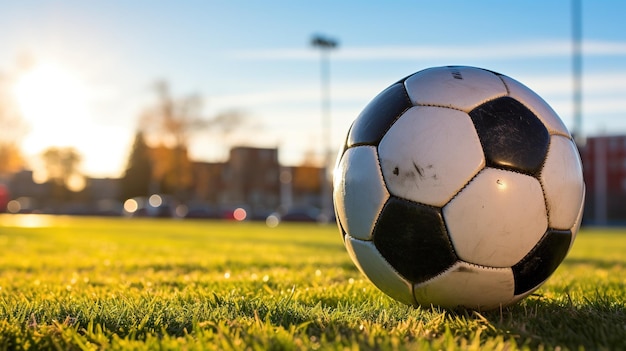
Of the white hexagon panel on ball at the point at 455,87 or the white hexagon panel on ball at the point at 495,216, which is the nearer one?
the white hexagon panel on ball at the point at 495,216

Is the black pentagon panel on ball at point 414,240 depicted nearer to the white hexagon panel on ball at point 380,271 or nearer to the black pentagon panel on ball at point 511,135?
the white hexagon panel on ball at point 380,271

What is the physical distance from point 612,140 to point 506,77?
65049 mm

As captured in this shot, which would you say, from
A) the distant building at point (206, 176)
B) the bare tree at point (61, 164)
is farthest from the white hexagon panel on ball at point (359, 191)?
the bare tree at point (61, 164)

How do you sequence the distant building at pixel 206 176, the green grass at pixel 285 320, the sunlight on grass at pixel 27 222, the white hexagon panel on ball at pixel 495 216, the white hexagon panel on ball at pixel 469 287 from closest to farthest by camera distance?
1. the green grass at pixel 285 320
2. the white hexagon panel on ball at pixel 495 216
3. the white hexagon panel on ball at pixel 469 287
4. the sunlight on grass at pixel 27 222
5. the distant building at pixel 206 176

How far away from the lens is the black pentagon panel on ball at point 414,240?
121 inches

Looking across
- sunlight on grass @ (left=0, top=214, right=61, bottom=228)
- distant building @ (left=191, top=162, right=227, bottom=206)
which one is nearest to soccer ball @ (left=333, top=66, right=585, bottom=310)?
sunlight on grass @ (left=0, top=214, right=61, bottom=228)

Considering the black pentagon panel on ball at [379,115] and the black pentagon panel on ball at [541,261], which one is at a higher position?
the black pentagon panel on ball at [379,115]

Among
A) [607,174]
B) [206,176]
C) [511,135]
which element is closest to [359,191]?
[511,135]

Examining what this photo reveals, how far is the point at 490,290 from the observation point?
3.22 meters

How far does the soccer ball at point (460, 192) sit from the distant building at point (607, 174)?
56150 millimetres

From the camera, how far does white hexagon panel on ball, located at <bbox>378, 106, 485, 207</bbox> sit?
3041 millimetres

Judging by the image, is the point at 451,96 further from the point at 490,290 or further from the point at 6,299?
the point at 6,299

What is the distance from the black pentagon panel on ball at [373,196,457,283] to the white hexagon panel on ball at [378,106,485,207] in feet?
0.20

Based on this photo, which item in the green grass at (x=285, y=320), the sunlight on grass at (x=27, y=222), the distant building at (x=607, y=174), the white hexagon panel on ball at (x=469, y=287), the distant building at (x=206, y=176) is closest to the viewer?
the green grass at (x=285, y=320)
